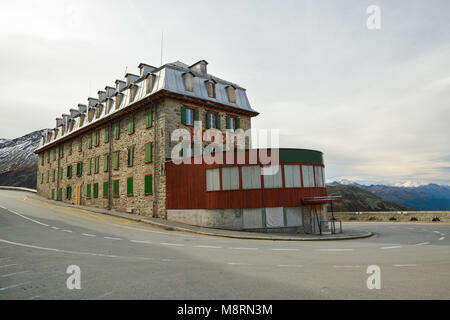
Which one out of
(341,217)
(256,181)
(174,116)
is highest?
(174,116)

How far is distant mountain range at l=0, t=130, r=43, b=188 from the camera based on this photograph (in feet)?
286

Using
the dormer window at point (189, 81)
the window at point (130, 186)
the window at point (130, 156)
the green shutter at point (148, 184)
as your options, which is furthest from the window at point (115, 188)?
the dormer window at point (189, 81)

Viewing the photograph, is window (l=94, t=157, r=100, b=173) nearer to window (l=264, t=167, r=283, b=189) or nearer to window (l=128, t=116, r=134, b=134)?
window (l=128, t=116, r=134, b=134)

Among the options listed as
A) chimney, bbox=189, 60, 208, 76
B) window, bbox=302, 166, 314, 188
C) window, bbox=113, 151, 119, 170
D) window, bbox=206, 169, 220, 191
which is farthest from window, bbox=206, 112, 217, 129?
window, bbox=302, 166, 314, 188

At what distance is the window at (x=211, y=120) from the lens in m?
25.7

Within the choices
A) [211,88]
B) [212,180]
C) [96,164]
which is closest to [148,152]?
[212,180]

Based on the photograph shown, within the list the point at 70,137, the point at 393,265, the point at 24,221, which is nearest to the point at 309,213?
the point at 393,265

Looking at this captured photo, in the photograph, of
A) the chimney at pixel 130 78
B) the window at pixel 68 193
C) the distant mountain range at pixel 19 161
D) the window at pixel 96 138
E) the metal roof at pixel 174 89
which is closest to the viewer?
the metal roof at pixel 174 89

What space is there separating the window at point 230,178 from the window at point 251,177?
1.48ft

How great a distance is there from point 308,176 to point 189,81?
12.7 m

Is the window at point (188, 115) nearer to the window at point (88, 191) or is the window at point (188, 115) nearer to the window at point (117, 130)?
the window at point (117, 130)

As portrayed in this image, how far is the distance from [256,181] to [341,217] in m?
20.9
